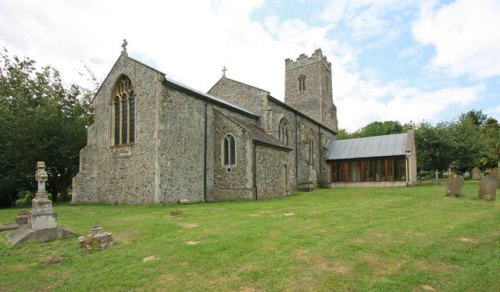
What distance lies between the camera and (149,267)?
562cm

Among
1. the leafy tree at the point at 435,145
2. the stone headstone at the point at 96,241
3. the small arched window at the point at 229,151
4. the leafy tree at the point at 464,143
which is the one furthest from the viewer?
the leafy tree at the point at 435,145

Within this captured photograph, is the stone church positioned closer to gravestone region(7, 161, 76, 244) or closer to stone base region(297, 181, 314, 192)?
stone base region(297, 181, 314, 192)

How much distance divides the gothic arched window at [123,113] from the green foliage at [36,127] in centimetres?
615

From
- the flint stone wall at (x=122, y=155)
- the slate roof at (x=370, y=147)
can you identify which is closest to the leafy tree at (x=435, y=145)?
the slate roof at (x=370, y=147)

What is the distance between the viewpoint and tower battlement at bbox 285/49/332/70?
1719 inches

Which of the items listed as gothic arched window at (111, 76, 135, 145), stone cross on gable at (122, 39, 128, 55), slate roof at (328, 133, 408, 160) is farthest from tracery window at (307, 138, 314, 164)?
stone cross on gable at (122, 39, 128, 55)

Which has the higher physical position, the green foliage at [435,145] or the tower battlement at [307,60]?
the tower battlement at [307,60]

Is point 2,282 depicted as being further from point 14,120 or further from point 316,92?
point 316,92

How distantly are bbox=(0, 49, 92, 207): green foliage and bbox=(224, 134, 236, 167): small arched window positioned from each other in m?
12.5

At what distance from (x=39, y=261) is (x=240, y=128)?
14.0m

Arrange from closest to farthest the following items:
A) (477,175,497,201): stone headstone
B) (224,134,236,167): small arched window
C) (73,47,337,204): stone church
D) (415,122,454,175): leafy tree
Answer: (477,175,497,201): stone headstone, (73,47,337,204): stone church, (224,134,236,167): small arched window, (415,122,454,175): leafy tree

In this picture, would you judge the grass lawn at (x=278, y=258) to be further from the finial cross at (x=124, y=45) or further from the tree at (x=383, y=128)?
the tree at (x=383, y=128)

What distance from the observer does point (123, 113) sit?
19.0 meters

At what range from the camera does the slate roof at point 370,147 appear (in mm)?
30194
